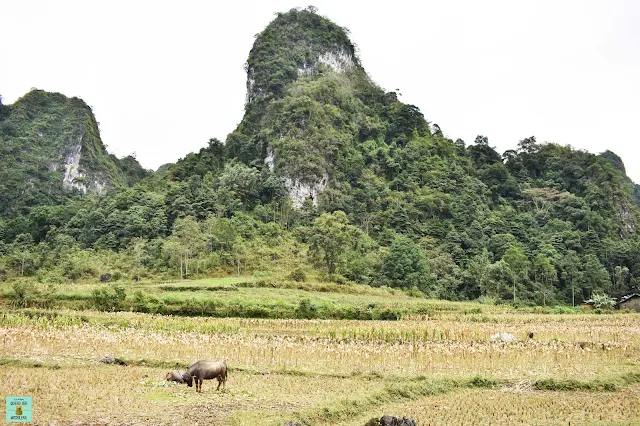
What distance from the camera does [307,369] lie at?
16.3 m

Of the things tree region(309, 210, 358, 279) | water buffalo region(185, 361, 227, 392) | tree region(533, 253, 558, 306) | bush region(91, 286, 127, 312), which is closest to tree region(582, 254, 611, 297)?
tree region(533, 253, 558, 306)

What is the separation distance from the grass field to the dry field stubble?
1.6 inches

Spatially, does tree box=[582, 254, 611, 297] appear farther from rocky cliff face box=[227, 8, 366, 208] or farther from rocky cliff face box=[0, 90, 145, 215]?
rocky cliff face box=[0, 90, 145, 215]

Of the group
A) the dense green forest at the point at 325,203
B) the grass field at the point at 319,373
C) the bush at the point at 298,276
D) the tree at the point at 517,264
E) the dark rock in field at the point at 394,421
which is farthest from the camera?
the tree at the point at 517,264

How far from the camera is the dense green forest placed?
54.3 meters

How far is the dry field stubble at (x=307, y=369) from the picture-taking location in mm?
10812

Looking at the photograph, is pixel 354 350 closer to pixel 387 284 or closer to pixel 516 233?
pixel 387 284

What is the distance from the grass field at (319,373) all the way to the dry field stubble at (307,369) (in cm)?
4

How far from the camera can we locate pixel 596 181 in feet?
283

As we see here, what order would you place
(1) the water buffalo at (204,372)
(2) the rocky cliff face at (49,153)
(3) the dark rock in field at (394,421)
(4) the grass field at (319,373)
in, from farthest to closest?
(2) the rocky cliff face at (49,153)
(1) the water buffalo at (204,372)
(4) the grass field at (319,373)
(3) the dark rock in field at (394,421)

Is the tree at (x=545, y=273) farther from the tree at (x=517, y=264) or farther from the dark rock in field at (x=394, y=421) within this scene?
the dark rock in field at (x=394, y=421)

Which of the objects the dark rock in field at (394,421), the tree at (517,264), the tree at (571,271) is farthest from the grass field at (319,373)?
the tree at (571,271)

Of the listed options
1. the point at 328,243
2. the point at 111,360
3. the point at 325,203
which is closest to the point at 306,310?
the point at 111,360

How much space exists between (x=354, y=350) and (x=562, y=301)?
1871 inches
